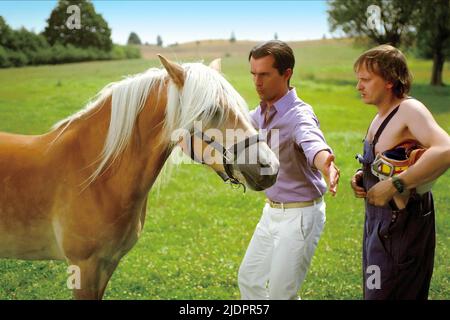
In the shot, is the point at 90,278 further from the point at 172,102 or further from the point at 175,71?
the point at 175,71

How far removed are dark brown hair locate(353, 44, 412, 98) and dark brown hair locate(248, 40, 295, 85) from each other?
1.51ft

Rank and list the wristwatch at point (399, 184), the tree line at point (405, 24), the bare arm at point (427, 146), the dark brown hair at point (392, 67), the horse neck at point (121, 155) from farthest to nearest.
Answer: the tree line at point (405, 24)
the horse neck at point (121, 155)
the dark brown hair at point (392, 67)
the wristwatch at point (399, 184)
the bare arm at point (427, 146)

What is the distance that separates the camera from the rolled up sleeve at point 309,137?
2.21 metres

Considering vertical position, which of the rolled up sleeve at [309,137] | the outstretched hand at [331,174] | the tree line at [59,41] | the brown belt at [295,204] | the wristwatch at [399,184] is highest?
the tree line at [59,41]

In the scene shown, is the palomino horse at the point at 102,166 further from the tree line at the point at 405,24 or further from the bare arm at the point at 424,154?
the tree line at the point at 405,24

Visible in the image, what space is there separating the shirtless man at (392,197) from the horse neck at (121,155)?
1145 mm

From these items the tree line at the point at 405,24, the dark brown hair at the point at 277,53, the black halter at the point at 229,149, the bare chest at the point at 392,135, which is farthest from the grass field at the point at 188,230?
the tree line at the point at 405,24

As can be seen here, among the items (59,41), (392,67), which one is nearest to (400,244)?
(392,67)

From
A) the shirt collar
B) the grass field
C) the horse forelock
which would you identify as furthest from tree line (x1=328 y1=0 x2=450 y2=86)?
the horse forelock

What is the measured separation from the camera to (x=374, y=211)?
7.70 ft

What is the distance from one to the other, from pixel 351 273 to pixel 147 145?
3.23 metres

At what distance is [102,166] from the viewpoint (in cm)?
244

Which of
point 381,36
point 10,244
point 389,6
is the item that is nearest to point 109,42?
point 10,244

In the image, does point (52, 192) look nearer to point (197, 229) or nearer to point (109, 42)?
point (197, 229)
